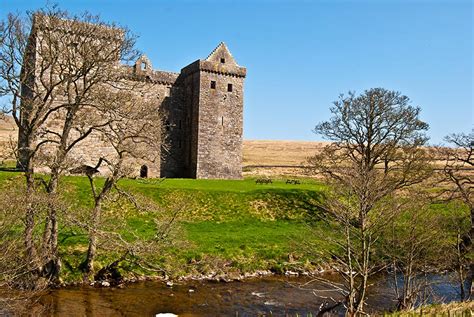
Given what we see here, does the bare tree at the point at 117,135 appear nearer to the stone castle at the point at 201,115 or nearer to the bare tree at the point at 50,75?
the bare tree at the point at 50,75

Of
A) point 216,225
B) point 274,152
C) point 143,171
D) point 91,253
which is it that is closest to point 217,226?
point 216,225

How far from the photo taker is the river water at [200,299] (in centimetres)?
1579

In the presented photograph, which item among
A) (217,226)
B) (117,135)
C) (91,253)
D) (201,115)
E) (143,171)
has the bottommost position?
(91,253)

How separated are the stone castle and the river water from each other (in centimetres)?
2421

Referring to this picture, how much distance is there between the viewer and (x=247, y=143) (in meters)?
116

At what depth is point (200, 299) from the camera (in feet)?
56.9

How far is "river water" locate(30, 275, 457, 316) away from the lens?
1579 cm

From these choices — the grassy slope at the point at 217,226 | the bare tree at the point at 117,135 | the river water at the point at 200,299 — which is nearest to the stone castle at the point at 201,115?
the grassy slope at the point at 217,226

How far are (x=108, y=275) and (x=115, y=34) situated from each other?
10018mm

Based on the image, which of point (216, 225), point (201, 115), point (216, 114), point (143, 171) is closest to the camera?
point (216, 225)

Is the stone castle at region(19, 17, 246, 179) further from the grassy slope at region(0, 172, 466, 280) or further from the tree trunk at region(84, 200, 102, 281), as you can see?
the tree trunk at region(84, 200, 102, 281)

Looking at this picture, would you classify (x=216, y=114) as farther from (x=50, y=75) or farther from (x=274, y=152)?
(x=274, y=152)

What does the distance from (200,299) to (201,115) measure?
27.9 metres

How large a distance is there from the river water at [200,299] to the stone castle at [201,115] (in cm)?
2421
